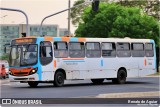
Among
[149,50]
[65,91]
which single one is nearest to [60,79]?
[65,91]

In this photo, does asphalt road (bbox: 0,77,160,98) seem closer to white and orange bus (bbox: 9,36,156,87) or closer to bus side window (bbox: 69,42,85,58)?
white and orange bus (bbox: 9,36,156,87)

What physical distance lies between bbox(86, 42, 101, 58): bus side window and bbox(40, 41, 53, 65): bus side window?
3070 mm

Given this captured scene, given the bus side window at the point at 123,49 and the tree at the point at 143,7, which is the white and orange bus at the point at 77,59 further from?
the tree at the point at 143,7

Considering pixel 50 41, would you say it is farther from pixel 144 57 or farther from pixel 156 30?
pixel 156 30

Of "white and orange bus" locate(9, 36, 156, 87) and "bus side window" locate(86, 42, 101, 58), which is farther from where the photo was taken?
"bus side window" locate(86, 42, 101, 58)

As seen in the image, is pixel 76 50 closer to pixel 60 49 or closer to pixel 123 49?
pixel 60 49

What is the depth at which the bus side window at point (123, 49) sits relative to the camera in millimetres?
32000

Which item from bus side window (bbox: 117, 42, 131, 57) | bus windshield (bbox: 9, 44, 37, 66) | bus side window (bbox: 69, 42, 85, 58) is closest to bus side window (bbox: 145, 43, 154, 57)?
bus side window (bbox: 117, 42, 131, 57)

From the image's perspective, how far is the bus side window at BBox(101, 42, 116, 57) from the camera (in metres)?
31.0

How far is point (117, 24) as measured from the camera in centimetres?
6206

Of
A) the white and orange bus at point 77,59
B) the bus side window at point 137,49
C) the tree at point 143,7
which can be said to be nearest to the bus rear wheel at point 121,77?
the white and orange bus at point 77,59

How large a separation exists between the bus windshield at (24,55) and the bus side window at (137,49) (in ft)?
26.5

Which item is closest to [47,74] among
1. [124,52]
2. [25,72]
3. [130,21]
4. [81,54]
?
[25,72]

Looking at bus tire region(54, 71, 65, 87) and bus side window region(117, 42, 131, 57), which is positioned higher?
bus side window region(117, 42, 131, 57)
